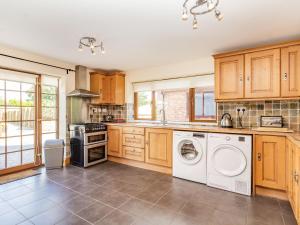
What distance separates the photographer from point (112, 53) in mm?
3035

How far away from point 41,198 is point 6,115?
5.64 feet

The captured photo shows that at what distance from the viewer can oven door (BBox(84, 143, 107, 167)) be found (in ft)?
11.0

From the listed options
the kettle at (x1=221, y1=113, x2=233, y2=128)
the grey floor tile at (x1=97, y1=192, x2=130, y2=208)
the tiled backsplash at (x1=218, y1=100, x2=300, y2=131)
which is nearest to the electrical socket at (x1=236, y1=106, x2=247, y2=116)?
the tiled backsplash at (x1=218, y1=100, x2=300, y2=131)

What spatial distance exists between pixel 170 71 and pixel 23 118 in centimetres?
308

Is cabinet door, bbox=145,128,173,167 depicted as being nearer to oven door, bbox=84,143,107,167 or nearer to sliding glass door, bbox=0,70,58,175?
oven door, bbox=84,143,107,167

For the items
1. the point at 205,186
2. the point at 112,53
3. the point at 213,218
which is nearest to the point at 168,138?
the point at 205,186

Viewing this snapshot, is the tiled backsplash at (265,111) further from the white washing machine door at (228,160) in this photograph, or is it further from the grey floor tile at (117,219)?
the grey floor tile at (117,219)

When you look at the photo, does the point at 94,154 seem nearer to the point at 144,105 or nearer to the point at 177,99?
the point at 144,105

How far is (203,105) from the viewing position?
3.39 m

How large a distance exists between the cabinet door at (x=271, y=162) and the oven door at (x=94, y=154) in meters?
2.93

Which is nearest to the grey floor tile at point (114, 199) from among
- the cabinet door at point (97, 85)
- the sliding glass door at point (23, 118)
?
the sliding glass door at point (23, 118)

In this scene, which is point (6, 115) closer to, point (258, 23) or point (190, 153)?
point (190, 153)

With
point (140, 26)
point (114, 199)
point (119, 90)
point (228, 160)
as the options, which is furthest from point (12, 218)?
point (119, 90)

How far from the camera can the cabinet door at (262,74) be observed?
234 cm
